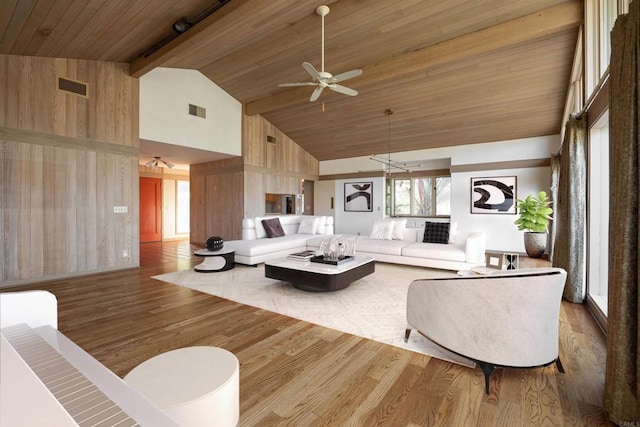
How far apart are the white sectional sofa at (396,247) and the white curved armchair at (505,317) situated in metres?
3.06

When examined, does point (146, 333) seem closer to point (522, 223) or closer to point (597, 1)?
point (597, 1)

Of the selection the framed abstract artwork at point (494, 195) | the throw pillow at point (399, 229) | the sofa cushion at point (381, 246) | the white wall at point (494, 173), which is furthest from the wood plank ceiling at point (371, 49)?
the sofa cushion at point (381, 246)

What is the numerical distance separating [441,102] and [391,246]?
3.44m

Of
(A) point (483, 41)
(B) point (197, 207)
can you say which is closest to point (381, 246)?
(A) point (483, 41)

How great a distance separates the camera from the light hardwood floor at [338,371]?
169cm

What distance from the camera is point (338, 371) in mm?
2129

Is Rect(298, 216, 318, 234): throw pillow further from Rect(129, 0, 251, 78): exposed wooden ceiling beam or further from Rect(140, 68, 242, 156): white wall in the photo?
Rect(129, 0, 251, 78): exposed wooden ceiling beam

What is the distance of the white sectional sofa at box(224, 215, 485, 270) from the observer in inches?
199

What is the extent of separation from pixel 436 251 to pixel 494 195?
3409 mm

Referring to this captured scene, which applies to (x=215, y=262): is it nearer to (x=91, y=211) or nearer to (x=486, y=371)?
(x=91, y=211)

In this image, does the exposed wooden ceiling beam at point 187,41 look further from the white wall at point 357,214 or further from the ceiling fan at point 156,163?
the white wall at point 357,214

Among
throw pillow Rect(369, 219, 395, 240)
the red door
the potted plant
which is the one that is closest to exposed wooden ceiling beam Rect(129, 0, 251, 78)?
throw pillow Rect(369, 219, 395, 240)

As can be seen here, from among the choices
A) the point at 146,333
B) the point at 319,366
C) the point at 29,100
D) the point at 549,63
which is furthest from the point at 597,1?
the point at 29,100

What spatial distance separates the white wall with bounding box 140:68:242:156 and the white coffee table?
4.16m
